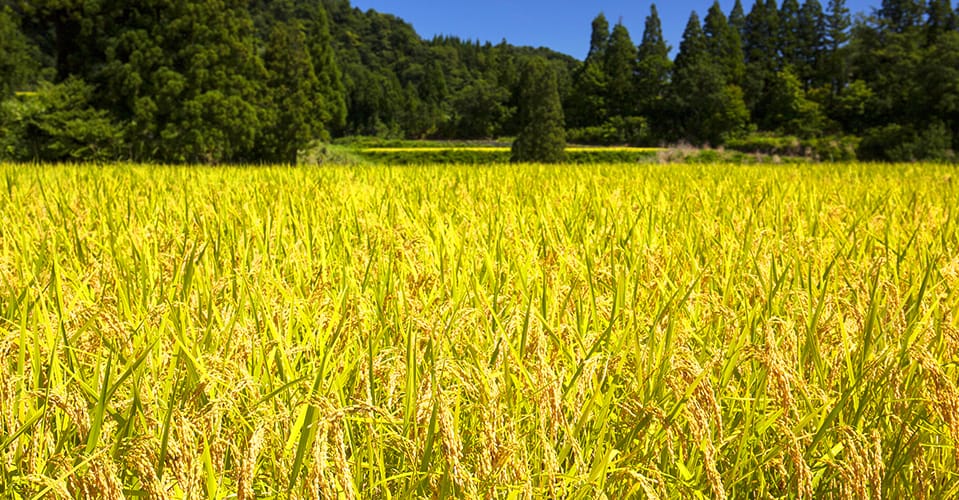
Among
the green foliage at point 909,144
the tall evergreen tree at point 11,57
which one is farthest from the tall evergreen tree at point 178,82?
the green foliage at point 909,144

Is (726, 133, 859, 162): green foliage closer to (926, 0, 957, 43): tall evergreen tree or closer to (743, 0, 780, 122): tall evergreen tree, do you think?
(743, 0, 780, 122): tall evergreen tree

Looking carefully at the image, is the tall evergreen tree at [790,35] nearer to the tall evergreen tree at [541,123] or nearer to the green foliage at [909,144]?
the green foliage at [909,144]

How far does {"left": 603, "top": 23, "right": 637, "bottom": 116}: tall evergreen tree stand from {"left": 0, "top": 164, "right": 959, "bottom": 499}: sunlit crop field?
53.2 m

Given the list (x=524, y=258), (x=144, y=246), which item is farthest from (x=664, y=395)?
(x=144, y=246)

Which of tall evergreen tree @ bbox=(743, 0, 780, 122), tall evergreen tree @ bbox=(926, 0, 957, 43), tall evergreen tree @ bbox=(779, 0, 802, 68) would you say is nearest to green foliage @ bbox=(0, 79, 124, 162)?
tall evergreen tree @ bbox=(743, 0, 780, 122)

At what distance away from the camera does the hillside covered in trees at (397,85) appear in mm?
16438

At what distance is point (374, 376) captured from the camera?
125 cm

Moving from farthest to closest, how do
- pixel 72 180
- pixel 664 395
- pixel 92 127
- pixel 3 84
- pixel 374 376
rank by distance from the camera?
Result: pixel 3 84, pixel 92 127, pixel 72 180, pixel 374 376, pixel 664 395

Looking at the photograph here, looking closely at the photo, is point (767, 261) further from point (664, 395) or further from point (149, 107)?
point (149, 107)

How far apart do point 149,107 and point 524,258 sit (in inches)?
663

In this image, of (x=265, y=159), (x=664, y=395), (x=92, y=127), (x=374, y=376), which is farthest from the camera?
(x=265, y=159)

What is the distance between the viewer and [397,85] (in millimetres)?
81562

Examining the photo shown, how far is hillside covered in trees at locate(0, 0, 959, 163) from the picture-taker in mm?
16438

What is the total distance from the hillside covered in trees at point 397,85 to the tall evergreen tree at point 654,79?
17 centimetres
